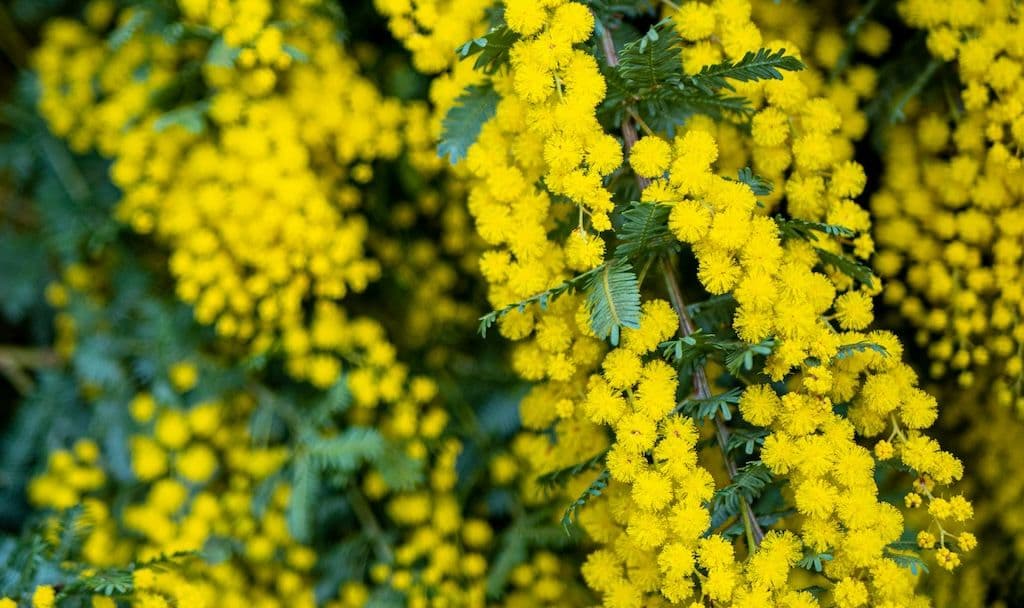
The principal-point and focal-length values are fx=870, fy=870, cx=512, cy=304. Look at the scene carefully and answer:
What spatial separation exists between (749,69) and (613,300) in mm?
466

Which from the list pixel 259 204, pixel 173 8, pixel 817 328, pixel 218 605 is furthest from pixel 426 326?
pixel 817 328

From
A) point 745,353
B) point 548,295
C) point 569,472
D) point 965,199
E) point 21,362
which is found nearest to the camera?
point 745,353

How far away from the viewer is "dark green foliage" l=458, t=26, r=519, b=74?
1.54 meters

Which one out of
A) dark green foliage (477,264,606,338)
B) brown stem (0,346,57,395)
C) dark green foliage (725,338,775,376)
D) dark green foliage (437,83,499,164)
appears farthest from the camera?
brown stem (0,346,57,395)

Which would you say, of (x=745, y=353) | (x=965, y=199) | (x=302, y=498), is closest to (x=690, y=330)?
(x=745, y=353)

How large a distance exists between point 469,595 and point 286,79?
1.38 m

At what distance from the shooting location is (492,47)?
1.57 m

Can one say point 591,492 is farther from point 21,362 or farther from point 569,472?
point 21,362

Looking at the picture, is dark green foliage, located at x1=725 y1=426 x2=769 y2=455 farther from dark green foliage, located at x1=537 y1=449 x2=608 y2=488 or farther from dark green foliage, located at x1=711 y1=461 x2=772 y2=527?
dark green foliage, located at x1=537 y1=449 x2=608 y2=488

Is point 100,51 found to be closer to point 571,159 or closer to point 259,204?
→ point 259,204

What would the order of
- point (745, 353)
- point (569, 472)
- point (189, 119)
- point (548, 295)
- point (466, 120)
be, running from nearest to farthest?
1. point (745, 353)
2. point (548, 295)
3. point (569, 472)
4. point (466, 120)
5. point (189, 119)

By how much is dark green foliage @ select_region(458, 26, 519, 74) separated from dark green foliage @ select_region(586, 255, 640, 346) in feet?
1.47

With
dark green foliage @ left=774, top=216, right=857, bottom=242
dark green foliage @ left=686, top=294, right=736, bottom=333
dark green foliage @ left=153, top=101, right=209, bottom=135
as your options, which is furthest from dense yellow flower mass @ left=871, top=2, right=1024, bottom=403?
dark green foliage @ left=153, top=101, right=209, bottom=135

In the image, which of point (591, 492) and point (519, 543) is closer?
point (591, 492)
